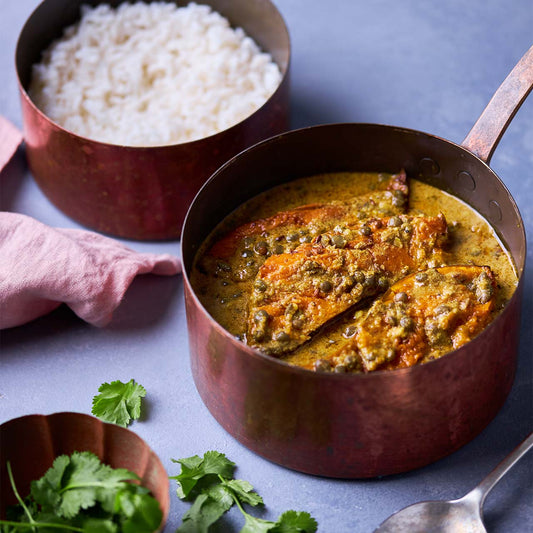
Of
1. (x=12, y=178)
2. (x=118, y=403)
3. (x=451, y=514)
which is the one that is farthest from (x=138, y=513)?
(x=12, y=178)

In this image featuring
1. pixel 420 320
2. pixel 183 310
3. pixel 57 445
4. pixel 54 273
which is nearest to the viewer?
pixel 57 445

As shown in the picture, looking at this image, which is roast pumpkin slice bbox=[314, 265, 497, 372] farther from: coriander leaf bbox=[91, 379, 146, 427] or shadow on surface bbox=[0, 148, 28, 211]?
shadow on surface bbox=[0, 148, 28, 211]

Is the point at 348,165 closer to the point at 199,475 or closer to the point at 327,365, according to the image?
the point at 327,365

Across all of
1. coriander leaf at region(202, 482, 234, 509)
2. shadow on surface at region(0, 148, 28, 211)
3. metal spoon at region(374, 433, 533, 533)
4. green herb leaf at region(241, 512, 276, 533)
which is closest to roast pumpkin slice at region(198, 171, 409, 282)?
coriander leaf at region(202, 482, 234, 509)

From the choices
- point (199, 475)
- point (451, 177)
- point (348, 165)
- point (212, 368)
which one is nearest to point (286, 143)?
point (348, 165)

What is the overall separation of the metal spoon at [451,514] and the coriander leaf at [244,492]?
Answer: 468 mm

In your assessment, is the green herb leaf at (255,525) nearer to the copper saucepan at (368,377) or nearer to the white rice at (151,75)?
the copper saucepan at (368,377)

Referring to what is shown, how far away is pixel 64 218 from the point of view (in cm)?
478

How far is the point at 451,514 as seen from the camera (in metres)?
3.48

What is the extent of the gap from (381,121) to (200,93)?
3.21 feet

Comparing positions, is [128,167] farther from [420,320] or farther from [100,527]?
[100,527]

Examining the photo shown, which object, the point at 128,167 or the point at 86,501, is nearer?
the point at 86,501

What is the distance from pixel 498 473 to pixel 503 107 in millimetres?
Result: 1486

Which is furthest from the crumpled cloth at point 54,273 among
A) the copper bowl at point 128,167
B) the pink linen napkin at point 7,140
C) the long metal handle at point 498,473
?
the long metal handle at point 498,473
